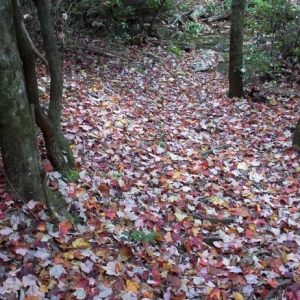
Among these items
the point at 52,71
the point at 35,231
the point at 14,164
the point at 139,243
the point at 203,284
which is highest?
the point at 52,71

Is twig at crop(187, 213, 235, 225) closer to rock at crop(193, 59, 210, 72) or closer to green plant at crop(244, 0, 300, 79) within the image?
green plant at crop(244, 0, 300, 79)

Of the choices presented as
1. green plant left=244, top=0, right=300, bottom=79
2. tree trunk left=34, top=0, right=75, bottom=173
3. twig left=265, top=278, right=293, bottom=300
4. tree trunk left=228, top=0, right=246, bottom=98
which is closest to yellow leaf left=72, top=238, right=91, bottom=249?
tree trunk left=34, top=0, right=75, bottom=173

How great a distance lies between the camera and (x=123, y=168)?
200 inches

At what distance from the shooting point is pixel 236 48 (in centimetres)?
900

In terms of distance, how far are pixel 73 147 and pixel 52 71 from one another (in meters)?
1.11

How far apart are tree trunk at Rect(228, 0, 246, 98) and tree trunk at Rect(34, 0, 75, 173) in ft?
18.4

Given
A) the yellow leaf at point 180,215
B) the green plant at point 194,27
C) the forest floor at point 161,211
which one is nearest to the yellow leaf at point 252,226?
the forest floor at point 161,211

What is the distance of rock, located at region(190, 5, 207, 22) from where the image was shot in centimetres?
1609

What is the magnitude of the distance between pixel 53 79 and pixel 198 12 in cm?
1353

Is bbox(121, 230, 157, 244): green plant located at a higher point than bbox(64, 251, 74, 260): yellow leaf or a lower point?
lower

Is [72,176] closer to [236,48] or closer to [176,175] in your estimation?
[176,175]

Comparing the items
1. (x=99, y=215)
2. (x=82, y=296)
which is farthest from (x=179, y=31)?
(x=82, y=296)

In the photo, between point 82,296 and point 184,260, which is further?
point 184,260

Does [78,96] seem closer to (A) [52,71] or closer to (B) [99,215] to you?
(A) [52,71]
